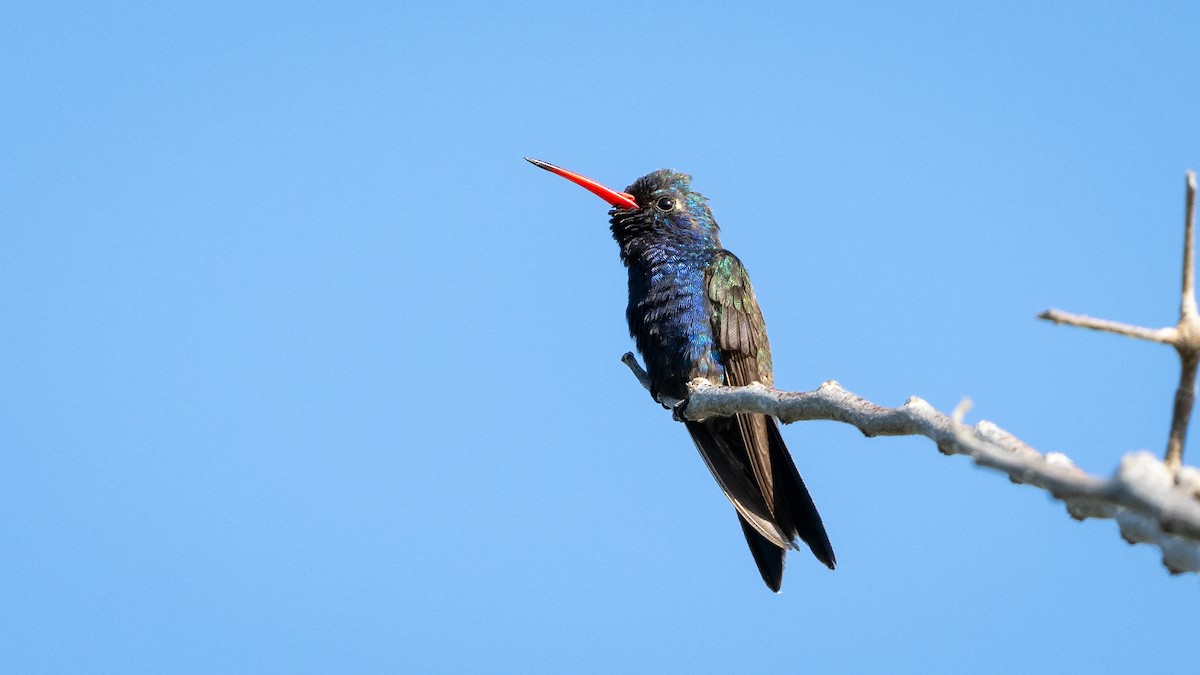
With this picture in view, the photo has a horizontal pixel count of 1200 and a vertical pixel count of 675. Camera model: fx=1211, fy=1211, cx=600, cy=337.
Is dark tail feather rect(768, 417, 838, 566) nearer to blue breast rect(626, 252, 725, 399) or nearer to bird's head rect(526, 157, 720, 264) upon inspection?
blue breast rect(626, 252, 725, 399)

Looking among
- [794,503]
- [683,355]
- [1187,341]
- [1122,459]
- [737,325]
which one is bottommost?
[1122,459]

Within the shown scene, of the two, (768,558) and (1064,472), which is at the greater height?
(768,558)

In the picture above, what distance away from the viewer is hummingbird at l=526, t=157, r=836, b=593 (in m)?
6.68

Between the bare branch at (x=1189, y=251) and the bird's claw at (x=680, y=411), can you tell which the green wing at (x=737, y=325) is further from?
the bare branch at (x=1189, y=251)

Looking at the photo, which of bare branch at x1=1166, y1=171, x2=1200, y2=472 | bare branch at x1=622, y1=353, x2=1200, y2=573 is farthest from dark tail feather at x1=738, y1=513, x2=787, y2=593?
bare branch at x1=1166, y1=171, x2=1200, y2=472

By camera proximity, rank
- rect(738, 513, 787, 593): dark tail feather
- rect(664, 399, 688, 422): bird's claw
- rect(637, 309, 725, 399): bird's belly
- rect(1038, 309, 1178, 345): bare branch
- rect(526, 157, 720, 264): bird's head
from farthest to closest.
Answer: rect(526, 157, 720, 264): bird's head → rect(637, 309, 725, 399): bird's belly → rect(664, 399, 688, 422): bird's claw → rect(738, 513, 787, 593): dark tail feather → rect(1038, 309, 1178, 345): bare branch

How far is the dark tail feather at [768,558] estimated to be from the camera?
6633 mm

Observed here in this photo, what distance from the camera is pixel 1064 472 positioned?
2227 millimetres

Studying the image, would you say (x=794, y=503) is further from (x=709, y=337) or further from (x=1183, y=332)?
(x=1183, y=332)

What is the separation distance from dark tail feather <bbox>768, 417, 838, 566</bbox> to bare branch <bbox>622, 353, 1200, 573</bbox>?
215cm

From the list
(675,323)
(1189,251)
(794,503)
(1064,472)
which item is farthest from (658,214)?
(1064,472)

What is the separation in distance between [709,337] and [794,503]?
1.21 m

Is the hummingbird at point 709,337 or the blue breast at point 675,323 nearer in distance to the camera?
the hummingbird at point 709,337

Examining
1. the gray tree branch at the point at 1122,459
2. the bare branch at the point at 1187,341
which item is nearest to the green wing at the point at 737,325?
the gray tree branch at the point at 1122,459
